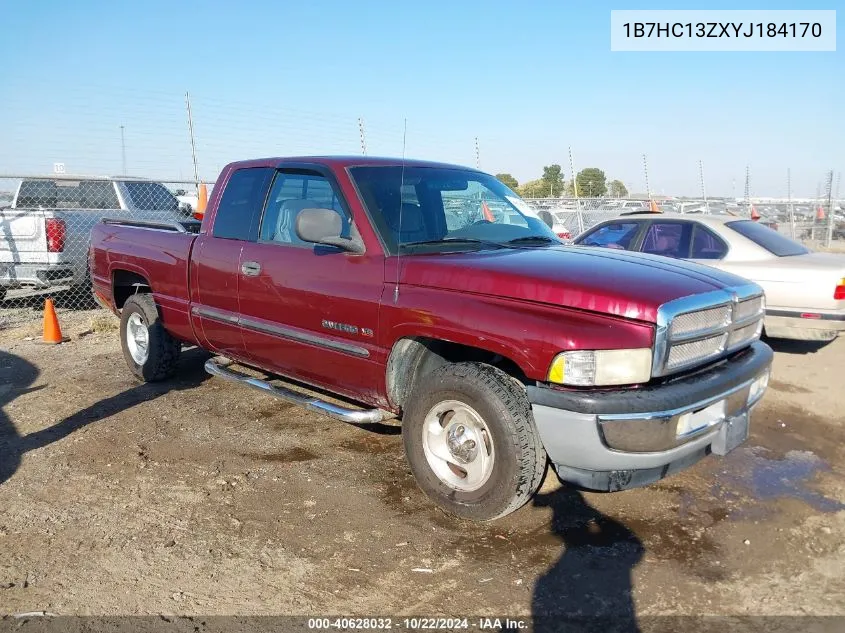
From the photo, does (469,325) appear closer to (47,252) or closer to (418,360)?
(418,360)

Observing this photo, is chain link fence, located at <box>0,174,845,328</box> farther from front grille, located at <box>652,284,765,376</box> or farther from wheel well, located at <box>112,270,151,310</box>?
front grille, located at <box>652,284,765,376</box>

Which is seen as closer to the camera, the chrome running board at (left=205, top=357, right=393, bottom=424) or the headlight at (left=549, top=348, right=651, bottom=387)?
the headlight at (left=549, top=348, right=651, bottom=387)

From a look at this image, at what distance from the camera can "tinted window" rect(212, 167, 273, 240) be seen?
15.6ft

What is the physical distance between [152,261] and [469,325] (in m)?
3.32

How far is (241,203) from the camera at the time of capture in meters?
4.89

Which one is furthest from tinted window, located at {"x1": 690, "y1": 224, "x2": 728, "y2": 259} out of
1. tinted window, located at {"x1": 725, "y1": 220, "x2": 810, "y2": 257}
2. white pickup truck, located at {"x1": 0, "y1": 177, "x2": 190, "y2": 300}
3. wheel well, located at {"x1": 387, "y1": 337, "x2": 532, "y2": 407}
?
white pickup truck, located at {"x1": 0, "y1": 177, "x2": 190, "y2": 300}

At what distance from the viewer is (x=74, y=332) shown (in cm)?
828

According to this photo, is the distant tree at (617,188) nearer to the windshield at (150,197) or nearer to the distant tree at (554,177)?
the distant tree at (554,177)

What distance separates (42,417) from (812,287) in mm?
6899

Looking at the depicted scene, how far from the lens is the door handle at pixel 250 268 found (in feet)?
14.9

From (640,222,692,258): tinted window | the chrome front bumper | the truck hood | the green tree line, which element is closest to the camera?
the chrome front bumper

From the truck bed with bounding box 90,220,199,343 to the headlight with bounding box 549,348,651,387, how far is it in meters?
3.28

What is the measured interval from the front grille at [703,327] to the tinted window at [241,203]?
287cm

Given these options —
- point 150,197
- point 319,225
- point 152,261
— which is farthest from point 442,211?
point 150,197
